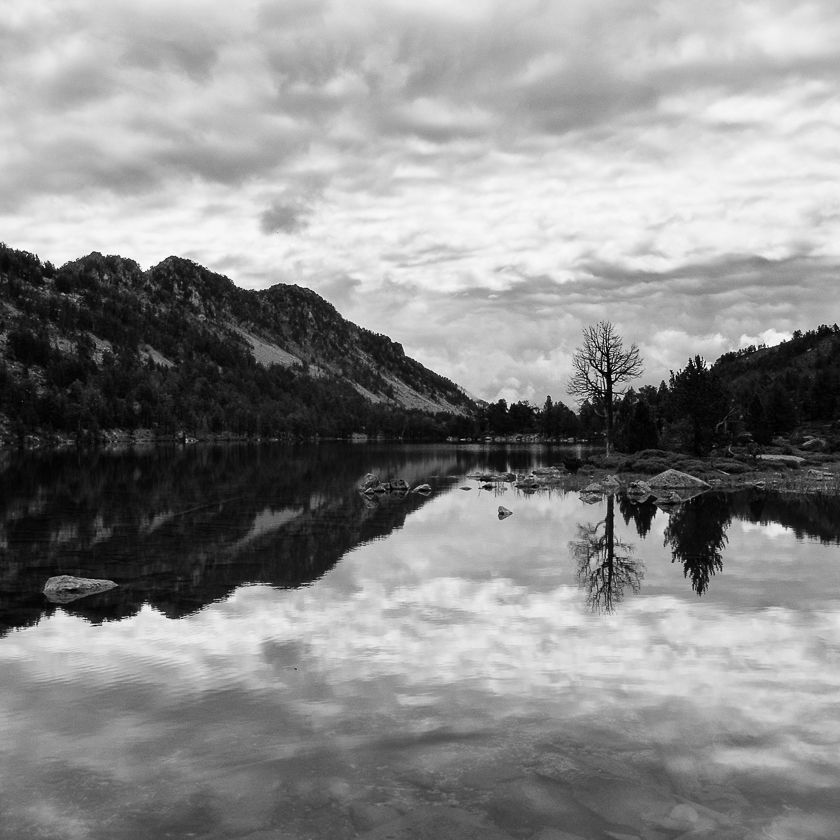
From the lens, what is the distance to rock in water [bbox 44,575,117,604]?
66.7ft

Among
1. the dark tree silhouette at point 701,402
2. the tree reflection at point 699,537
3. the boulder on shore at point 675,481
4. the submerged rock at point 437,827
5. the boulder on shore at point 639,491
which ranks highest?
the dark tree silhouette at point 701,402

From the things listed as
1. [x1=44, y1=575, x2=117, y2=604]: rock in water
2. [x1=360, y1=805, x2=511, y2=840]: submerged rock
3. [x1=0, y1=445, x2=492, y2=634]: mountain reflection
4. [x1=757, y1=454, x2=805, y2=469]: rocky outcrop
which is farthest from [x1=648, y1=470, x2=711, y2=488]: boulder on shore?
[x1=360, y1=805, x2=511, y2=840]: submerged rock

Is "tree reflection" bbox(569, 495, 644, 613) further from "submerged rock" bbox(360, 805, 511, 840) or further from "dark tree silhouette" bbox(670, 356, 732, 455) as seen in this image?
"dark tree silhouette" bbox(670, 356, 732, 455)

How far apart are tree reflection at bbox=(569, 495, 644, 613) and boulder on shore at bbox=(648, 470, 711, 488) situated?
1983 centimetres

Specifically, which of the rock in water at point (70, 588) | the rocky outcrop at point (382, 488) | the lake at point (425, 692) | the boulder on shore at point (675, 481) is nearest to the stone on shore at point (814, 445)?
the boulder on shore at point (675, 481)

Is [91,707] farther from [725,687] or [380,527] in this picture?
[380,527]

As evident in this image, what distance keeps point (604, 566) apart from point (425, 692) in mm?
13451

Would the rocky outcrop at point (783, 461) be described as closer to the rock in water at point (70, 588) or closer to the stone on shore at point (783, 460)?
the stone on shore at point (783, 460)

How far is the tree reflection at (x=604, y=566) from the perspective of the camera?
20.2 metres

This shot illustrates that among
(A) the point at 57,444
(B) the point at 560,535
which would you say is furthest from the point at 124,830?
(A) the point at 57,444

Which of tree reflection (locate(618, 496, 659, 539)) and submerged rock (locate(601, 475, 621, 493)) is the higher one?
submerged rock (locate(601, 475, 621, 493))

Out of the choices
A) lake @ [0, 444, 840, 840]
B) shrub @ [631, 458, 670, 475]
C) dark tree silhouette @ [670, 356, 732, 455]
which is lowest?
lake @ [0, 444, 840, 840]

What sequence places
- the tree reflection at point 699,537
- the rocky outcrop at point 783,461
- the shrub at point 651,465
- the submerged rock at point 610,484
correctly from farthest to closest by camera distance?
the rocky outcrop at point 783,461, the shrub at point 651,465, the submerged rock at point 610,484, the tree reflection at point 699,537

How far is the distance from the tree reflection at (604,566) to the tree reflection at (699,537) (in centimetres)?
169
